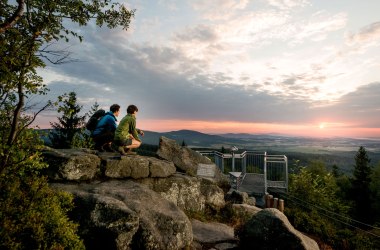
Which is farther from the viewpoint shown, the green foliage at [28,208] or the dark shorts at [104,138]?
the dark shorts at [104,138]

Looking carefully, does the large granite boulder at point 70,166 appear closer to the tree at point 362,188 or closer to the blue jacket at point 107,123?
the blue jacket at point 107,123

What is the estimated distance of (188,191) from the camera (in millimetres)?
10992

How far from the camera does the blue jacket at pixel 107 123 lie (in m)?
9.96

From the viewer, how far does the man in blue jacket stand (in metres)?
9.97

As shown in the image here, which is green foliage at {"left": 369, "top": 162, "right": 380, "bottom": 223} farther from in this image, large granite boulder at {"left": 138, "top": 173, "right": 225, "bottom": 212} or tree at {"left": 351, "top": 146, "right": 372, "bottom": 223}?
large granite boulder at {"left": 138, "top": 173, "right": 225, "bottom": 212}

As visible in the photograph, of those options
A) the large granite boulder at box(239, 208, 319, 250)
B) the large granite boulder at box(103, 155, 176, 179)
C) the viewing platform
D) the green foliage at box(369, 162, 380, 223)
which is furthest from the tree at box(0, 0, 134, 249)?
the green foliage at box(369, 162, 380, 223)

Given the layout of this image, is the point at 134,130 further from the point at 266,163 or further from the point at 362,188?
the point at 362,188

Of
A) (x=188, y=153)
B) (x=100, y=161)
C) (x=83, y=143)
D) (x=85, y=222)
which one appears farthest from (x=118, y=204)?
(x=83, y=143)

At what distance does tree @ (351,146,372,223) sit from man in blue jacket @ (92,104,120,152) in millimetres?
51342

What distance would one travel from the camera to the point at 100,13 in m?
7.20

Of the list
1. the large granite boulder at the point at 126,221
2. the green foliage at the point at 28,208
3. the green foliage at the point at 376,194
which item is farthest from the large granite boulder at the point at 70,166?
the green foliage at the point at 376,194

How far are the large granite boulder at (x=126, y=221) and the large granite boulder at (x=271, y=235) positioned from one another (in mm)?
1916

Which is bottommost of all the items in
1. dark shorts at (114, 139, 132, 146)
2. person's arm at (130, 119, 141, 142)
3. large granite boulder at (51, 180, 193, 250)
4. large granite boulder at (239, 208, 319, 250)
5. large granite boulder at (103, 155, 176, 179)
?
large granite boulder at (239, 208, 319, 250)

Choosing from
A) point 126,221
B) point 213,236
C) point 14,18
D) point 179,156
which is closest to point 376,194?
point 179,156
